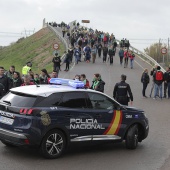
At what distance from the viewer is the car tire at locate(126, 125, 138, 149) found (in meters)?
10.6

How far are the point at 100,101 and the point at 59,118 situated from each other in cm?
144

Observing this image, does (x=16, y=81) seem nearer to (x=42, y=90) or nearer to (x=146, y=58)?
(x=42, y=90)

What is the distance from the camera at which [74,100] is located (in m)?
9.66

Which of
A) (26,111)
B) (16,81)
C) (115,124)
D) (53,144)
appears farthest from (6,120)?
(16,81)

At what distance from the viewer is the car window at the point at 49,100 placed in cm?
907

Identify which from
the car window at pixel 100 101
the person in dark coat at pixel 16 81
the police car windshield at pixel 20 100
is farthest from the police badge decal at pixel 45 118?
the person in dark coat at pixel 16 81

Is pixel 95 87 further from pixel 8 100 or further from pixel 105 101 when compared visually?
pixel 8 100

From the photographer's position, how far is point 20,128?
8.84m

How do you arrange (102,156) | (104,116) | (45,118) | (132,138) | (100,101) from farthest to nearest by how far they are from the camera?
(132,138) → (100,101) → (104,116) → (102,156) → (45,118)

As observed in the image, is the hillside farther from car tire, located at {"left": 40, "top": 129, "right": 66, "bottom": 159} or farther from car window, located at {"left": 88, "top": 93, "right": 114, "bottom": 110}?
car tire, located at {"left": 40, "top": 129, "right": 66, "bottom": 159}

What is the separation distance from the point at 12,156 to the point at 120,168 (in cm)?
240

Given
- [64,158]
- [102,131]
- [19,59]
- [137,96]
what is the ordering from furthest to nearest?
[19,59] < [137,96] < [102,131] < [64,158]

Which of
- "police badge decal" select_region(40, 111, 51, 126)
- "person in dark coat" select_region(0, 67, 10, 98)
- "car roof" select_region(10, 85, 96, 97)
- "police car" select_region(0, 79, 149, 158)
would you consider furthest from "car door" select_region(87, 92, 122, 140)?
"person in dark coat" select_region(0, 67, 10, 98)

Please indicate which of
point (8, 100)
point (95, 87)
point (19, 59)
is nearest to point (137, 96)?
point (95, 87)
